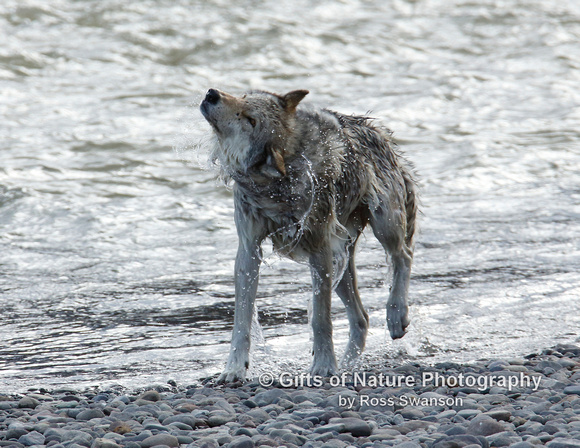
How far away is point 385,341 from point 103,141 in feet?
29.8

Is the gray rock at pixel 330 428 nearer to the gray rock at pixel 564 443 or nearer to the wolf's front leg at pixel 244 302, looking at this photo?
the gray rock at pixel 564 443

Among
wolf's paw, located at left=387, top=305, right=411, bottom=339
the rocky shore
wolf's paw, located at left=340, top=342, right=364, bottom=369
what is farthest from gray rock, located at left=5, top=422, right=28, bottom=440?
wolf's paw, located at left=387, top=305, right=411, bottom=339

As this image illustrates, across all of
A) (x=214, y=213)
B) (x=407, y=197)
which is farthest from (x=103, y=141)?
(x=407, y=197)

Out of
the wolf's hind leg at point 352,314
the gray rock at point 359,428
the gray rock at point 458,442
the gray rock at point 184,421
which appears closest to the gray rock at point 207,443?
the gray rock at point 184,421

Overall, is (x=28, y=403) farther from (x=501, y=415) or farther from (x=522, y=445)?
(x=522, y=445)

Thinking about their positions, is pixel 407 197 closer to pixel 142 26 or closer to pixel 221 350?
pixel 221 350

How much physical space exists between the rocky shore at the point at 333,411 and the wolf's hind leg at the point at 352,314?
534mm

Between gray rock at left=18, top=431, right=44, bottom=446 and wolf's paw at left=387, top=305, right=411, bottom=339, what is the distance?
2.92 meters

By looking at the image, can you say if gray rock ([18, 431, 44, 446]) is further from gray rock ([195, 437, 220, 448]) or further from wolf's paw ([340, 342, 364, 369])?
wolf's paw ([340, 342, 364, 369])

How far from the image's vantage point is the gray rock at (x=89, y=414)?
173 inches

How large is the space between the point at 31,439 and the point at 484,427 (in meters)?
2.18

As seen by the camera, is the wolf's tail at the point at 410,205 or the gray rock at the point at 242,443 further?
the wolf's tail at the point at 410,205

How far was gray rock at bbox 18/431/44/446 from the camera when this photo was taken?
392 centimetres

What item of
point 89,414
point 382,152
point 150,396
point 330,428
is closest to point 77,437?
point 89,414
